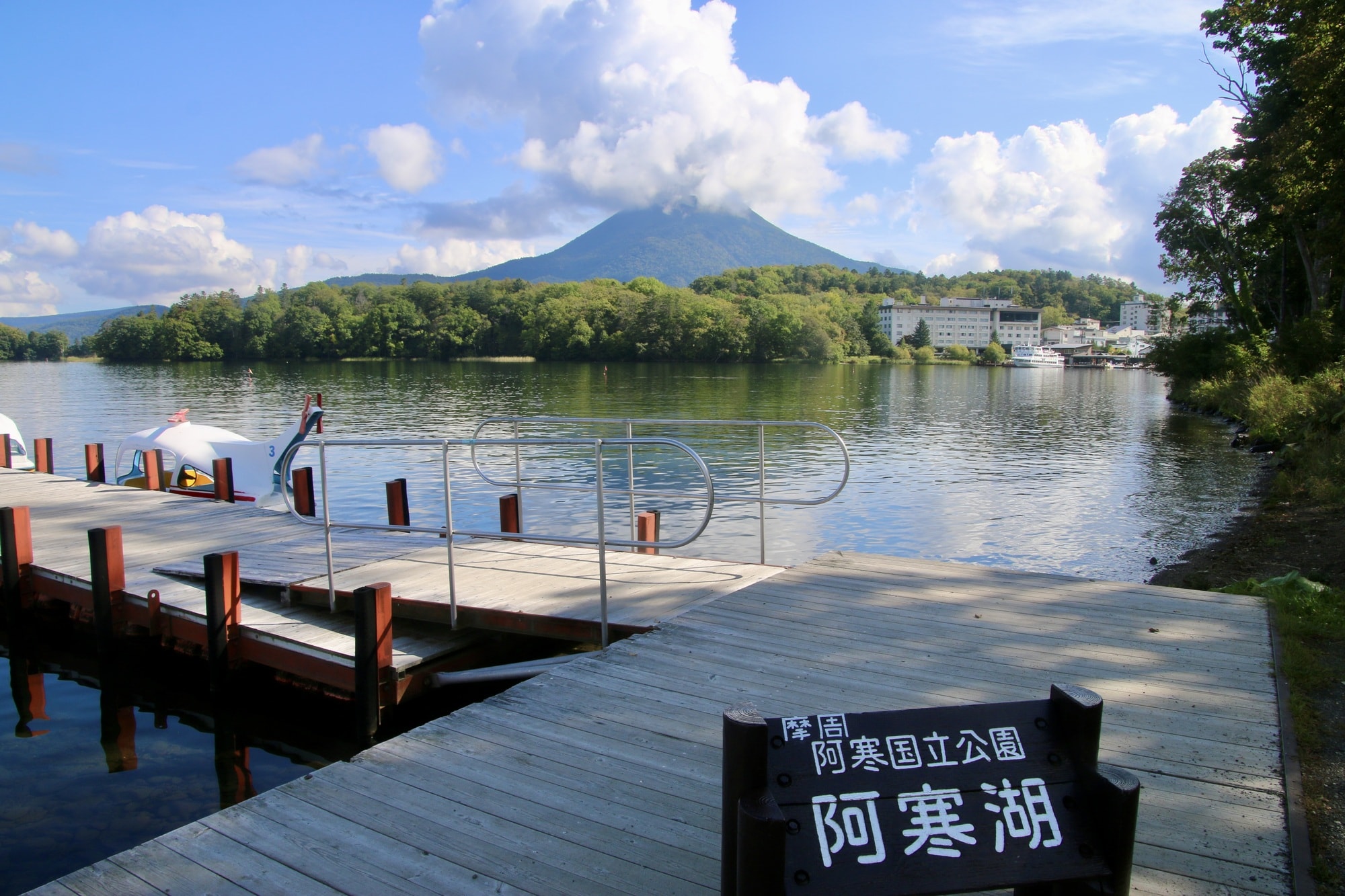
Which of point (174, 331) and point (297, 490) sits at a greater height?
point (174, 331)

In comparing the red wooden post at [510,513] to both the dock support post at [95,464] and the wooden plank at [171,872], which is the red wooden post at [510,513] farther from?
the dock support post at [95,464]

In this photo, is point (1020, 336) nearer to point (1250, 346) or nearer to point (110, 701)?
point (1250, 346)

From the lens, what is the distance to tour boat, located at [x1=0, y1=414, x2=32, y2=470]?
18953 millimetres

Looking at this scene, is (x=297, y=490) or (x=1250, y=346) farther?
(x=1250, y=346)

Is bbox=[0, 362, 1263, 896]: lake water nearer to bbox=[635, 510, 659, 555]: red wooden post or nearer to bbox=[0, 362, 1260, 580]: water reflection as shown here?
bbox=[0, 362, 1260, 580]: water reflection

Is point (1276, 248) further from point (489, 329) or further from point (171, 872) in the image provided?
point (489, 329)

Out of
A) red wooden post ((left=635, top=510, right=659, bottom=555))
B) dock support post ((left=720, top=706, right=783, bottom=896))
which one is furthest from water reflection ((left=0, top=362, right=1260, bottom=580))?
dock support post ((left=720, top=706, right=783, bottom=896))

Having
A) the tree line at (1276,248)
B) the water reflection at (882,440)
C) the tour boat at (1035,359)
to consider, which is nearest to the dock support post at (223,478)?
the water reflection at (882,440)

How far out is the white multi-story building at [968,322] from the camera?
632 ft

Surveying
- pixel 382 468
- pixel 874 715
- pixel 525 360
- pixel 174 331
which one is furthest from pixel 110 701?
pixel 174 331

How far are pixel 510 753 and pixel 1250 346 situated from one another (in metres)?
43.5

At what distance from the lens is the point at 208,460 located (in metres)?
16.6

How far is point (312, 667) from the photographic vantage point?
6496 millimetres

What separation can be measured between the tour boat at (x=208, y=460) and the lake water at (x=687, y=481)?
1540mm
